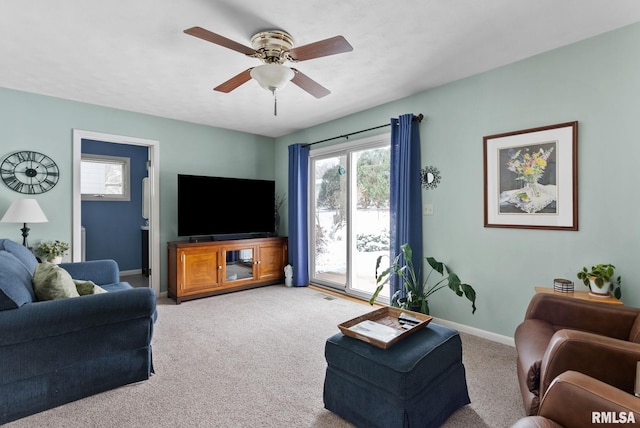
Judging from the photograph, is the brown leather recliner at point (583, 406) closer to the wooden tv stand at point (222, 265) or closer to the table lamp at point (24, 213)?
the wooden tv stand at point (222, 265)

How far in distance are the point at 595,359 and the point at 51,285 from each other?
302 cm

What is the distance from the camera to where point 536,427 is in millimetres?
1085

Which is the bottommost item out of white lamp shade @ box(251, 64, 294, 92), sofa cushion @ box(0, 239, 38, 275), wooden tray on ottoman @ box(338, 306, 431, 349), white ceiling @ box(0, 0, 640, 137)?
wooden tray on ottoman @ box(338, 306, 431, 349)

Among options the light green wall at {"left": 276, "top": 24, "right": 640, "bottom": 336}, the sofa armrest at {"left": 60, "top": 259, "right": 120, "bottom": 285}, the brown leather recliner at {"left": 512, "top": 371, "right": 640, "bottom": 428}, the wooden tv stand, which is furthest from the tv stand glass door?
the brown leather recliner at {"left": 512, "top": 371, "right": 640, "bottom": 428}

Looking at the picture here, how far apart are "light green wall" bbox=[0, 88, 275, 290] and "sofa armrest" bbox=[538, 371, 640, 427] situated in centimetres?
422

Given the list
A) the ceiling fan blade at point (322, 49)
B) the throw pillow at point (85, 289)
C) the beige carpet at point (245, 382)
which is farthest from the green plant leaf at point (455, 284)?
the throw pillow at point (85, 289)

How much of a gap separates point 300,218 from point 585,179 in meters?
3.44

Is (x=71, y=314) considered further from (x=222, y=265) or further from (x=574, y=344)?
(x=574, y=344)

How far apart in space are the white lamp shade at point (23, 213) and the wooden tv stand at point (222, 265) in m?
1.43

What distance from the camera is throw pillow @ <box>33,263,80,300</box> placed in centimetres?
206

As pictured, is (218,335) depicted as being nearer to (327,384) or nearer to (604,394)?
(327,384)

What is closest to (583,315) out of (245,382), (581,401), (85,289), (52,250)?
(581,401)

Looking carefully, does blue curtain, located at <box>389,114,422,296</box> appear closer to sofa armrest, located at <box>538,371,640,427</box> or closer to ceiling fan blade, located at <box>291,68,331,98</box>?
ceiling fan blade, located at <box>291,68,331,98</box>

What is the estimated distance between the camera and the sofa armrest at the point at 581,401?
1.01 metres
